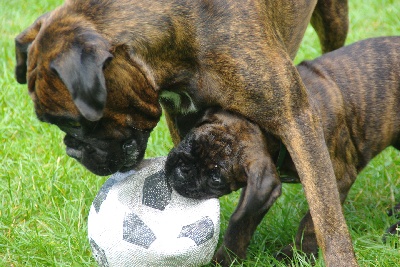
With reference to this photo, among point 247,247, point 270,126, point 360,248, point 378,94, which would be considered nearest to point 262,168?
point 270,126

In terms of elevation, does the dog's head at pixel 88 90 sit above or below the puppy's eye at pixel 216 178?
above

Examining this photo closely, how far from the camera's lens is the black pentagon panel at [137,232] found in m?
3.97

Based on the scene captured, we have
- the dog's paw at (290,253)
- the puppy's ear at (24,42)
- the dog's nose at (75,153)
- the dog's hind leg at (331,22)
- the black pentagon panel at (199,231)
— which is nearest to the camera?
the black pentagon panel at (199,231)

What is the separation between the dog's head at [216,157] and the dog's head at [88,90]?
25 centimetres

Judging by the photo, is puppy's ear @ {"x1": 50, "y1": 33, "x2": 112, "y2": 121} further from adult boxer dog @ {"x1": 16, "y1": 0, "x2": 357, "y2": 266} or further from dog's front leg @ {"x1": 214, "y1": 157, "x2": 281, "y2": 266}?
dog's front leg @ {"x1": 214, "y1": 157, "x2": 281, "y2": 266}

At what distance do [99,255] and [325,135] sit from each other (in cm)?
151

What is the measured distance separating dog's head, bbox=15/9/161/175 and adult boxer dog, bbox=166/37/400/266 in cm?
33

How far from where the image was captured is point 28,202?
5055 millimetres

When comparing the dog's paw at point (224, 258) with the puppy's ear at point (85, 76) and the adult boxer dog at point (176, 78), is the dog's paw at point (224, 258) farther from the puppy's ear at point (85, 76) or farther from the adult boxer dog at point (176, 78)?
the puppy's ear at point (85, 76)

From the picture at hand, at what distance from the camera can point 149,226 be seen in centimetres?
403

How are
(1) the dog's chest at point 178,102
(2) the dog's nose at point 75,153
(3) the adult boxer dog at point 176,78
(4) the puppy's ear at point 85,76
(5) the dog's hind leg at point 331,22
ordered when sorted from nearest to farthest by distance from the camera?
(4) the puppy's ear at point 85,76 → (3) the adult boxer dog at point 176,78 → (2) the dog's nose at point 75,153 → (1) the dog's chest at point 178,102 → (5) the dog's hind leg at point 331,22

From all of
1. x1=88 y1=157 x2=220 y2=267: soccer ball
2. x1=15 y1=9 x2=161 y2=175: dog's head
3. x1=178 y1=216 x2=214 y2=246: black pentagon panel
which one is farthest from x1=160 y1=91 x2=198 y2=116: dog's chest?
x1=178 y1=216 x2=214 y2=246: black pentagon panel

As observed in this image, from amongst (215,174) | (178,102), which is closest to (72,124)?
(178,102)

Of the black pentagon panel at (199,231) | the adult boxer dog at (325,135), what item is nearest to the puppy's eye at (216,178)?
the adult boxer dog at (325,135)
